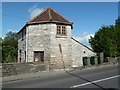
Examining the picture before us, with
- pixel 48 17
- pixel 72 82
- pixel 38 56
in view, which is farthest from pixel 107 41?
pixel 72 82

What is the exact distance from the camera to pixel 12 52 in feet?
85.5

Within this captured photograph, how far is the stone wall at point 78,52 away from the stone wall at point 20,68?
538 centimetres

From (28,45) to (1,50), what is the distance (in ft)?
21.7

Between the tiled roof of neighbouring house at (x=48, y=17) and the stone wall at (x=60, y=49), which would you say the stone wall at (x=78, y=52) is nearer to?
the stone wall at (x=60, y=49)

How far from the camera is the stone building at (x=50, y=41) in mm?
17219

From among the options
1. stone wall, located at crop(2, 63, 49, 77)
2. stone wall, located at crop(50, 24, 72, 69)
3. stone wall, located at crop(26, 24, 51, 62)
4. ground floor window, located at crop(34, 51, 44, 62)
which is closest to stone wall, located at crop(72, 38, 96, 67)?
stone wall, located at crop(50, 24, 72, 69)

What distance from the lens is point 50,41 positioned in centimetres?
1714

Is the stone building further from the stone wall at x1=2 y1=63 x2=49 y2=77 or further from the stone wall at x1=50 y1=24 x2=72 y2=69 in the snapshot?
the stone wall at x1=2 y1=63 x2=49 y2=77

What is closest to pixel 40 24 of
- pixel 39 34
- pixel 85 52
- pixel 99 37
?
pixel 39 34

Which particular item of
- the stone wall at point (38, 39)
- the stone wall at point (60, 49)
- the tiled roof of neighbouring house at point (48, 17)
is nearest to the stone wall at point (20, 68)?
the stone wall at point (60, 49)

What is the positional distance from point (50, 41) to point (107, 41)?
978 cm

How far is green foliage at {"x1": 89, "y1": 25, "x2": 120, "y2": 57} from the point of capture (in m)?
22.2

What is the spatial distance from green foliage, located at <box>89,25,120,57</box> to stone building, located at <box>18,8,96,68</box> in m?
6.67

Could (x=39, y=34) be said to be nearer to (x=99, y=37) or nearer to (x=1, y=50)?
(x=1, y=50)
